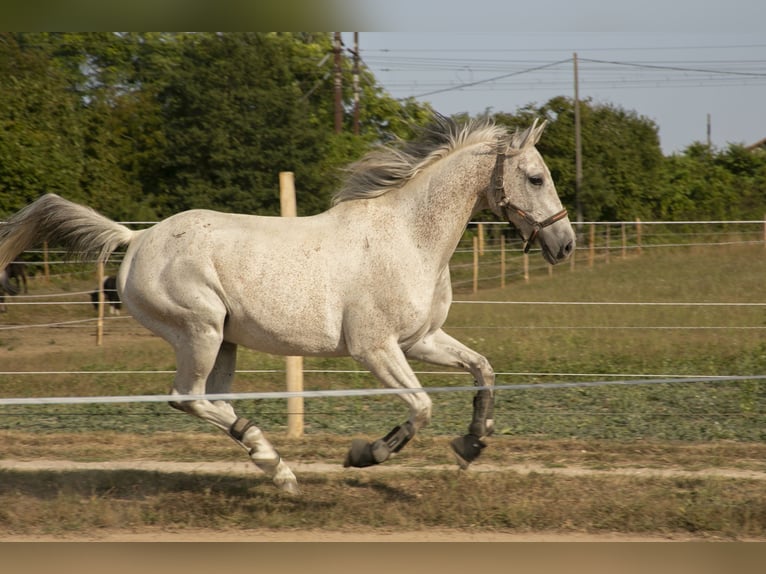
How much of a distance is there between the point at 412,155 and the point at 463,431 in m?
2.39

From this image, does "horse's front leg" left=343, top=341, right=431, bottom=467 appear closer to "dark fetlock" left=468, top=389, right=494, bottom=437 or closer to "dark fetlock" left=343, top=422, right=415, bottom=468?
"dark fetlock" left=343, top=422, right=415, bottom=468

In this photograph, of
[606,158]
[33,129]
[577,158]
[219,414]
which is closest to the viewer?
[219,414]

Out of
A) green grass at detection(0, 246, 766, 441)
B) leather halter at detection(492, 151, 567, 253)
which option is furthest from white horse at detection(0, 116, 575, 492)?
→ green grass at detection(0, 246, 766, 441)

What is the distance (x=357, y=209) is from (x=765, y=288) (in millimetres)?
9971

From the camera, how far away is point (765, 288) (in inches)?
506

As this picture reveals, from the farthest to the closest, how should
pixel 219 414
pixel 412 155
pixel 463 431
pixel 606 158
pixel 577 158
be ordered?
1. pixel 606 158
2. pixel 577 158
3. pixel 463 431
4. pixel 412 155
5. pixel 219 414

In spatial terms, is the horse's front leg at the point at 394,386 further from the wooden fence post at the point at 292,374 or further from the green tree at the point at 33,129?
the green tree at the point at 33,129

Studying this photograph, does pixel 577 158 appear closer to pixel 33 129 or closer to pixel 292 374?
pixel 33 129

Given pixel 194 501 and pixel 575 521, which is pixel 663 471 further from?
pixel 194 501

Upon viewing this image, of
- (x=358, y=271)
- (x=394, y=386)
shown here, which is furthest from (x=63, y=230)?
(x=394, y=386)

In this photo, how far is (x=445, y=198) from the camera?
15.1 feet

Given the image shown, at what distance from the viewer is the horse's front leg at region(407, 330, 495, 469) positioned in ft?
15.3
